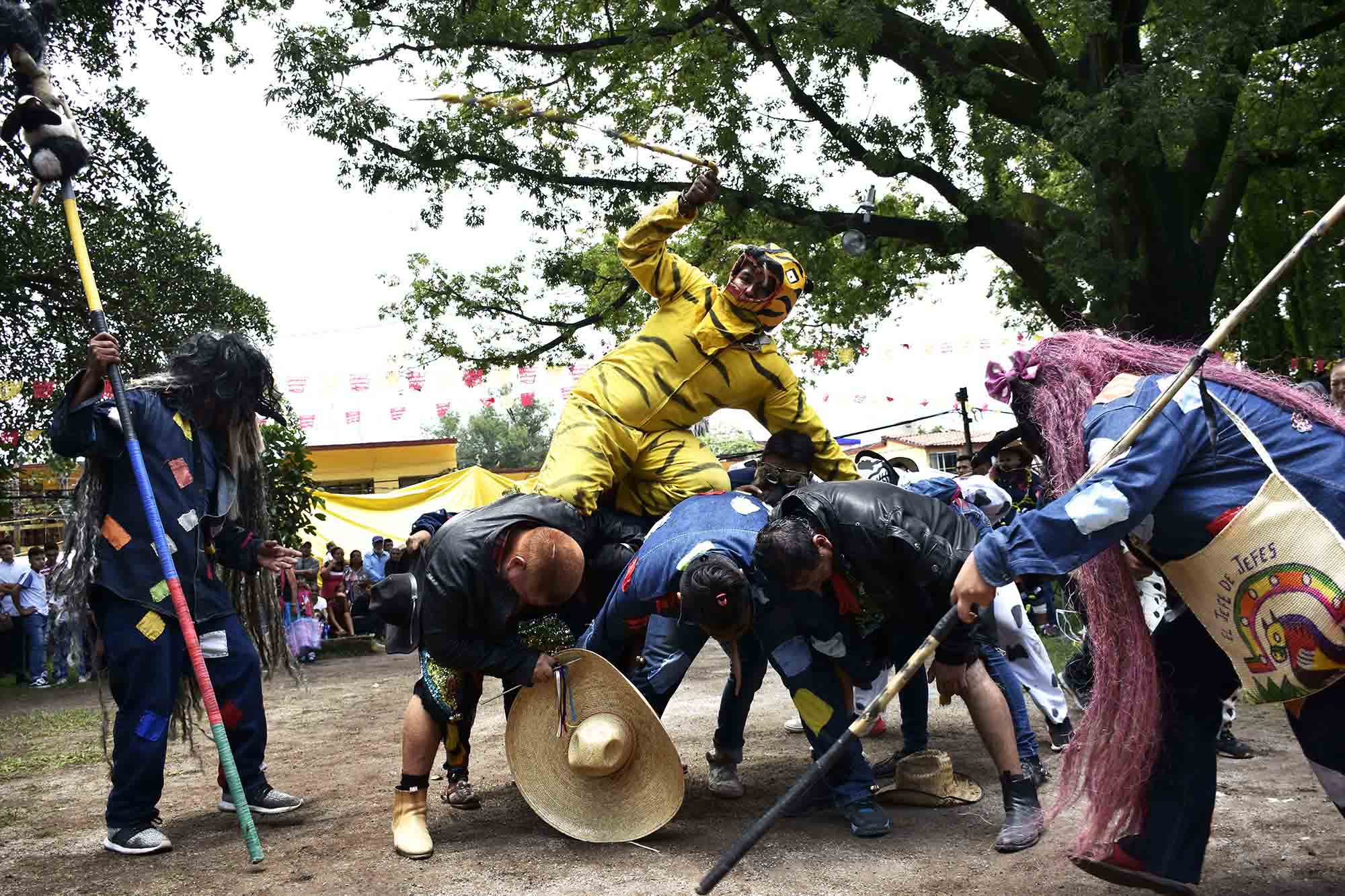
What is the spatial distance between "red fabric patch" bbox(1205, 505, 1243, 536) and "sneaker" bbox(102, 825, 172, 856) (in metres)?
3.33

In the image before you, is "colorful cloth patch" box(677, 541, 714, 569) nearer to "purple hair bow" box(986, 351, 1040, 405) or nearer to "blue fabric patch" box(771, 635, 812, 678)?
"blue fabric patch" box(771, 635, 812, 678)

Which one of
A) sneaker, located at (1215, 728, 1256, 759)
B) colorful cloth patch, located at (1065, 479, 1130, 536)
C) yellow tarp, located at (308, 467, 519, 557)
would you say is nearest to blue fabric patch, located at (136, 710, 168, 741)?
colorful cloth patch, located at (1065, 479, 1130, 536)

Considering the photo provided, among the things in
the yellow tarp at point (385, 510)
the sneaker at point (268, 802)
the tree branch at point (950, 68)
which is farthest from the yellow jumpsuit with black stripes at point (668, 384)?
the yellow tarp at point (385, 510)

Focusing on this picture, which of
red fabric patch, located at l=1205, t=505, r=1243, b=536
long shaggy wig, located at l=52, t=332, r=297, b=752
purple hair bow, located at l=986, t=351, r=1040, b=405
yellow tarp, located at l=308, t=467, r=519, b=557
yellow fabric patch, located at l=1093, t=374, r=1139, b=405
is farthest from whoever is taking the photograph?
yellow tarp, located at l=308, t=467, r=519, b=557

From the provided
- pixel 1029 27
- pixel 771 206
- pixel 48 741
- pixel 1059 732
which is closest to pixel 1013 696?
pixel 1059 732

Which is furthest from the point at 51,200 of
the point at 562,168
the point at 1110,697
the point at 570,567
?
the point at 1110,697

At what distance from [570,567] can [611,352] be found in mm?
1084

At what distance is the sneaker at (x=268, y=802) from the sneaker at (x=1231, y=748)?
3.57 m

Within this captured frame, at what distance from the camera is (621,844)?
364 cm

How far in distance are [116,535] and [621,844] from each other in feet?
6.63

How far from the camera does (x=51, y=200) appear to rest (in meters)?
9.94

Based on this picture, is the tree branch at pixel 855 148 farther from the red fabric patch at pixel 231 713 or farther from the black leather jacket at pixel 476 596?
the red fabric patch at pixel 231 713

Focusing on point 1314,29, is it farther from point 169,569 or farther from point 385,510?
point 385,510

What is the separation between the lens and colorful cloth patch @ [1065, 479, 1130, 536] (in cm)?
233
